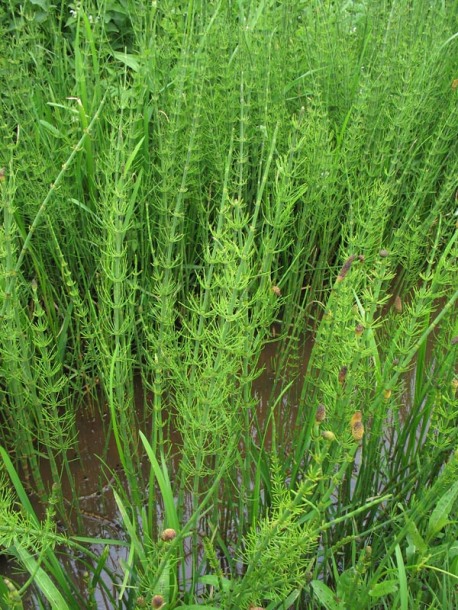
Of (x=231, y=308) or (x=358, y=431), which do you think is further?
(x=231, y=308)

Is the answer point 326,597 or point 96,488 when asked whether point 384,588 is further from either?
point 96,488

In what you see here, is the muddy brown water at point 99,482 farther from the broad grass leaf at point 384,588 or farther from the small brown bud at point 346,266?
the broad grass leaf at point 384,588

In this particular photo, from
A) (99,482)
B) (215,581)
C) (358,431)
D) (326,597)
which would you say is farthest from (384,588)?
(99,482)

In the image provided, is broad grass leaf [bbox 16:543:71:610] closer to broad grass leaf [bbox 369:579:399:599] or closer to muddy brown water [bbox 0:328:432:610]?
muddy brown water [bbox 0:328:432:610]

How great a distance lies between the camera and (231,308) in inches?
54.1

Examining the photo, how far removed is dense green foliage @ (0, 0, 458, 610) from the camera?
5.03 feet

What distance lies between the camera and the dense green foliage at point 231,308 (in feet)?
5.03

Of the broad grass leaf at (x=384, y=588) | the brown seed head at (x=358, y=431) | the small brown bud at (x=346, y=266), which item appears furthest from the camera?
the broad grass leaf at (x=384, y=588)

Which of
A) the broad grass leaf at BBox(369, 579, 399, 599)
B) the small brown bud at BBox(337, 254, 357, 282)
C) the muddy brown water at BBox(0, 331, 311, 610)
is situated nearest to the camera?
the small brown bud at BBox(337, 254, 357, 282)

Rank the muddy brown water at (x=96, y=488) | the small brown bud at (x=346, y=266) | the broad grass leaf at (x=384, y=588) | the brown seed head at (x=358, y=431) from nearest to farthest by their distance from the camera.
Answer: the brown seed head at (x=358, y=431) → the small brown bud at (x=346, y=266) → the broad grass leaf at (x=384, y=588) → the muddy brown water at (x=96, y=488)

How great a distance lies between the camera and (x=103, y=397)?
2.40 meters

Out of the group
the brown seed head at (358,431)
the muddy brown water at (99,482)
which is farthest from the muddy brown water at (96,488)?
the brown seed head at (358,431)

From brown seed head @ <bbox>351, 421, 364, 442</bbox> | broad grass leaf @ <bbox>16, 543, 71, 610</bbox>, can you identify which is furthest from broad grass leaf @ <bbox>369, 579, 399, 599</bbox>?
broad grass leaf @ <bbox>16, 543, 71, 610</bbox>

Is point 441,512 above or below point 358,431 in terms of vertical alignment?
below
